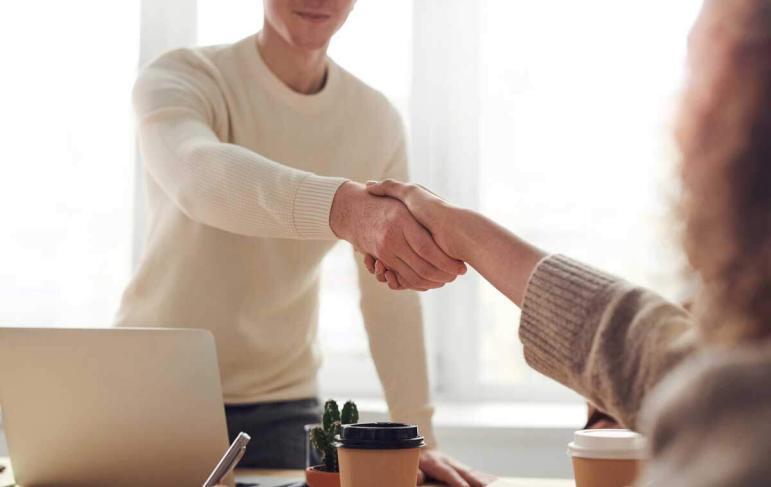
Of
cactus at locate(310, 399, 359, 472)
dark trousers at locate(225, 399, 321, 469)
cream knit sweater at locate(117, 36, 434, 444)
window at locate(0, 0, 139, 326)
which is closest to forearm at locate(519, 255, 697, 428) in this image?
cactus at locate(310, 399, 359, 472)

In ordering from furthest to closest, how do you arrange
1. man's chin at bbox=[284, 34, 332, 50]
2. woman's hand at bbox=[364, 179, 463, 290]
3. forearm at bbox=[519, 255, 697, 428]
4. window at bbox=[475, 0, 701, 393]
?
window at bbox=[475, 0, 701, 393] < man's chin at bbox=[284, 34, 332, 50] < woman's hand at bbox=[364, 179, 463, 290] < forearm at bbox=[519, 255, 697, 428]

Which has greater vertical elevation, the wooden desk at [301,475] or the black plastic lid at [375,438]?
the black plastic lid at [375,438]

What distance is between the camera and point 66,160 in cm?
320

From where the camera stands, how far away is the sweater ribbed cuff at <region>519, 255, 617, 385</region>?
2.98ft

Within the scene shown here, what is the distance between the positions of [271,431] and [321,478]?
0.67m

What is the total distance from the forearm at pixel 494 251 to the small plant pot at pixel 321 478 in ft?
1.12

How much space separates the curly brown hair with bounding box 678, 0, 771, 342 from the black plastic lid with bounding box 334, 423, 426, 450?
1.99ft

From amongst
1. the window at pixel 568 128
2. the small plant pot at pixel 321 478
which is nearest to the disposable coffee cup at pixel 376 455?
the small plant pot at pixel 321 478

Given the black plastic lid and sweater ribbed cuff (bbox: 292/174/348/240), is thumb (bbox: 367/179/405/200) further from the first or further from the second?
the black plastic lid

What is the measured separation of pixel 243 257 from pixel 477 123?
4.34 feet

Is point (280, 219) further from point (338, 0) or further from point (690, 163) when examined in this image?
point (690, 163)

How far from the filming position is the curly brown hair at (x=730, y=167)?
571mm

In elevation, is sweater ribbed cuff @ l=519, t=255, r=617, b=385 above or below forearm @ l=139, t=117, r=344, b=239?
below

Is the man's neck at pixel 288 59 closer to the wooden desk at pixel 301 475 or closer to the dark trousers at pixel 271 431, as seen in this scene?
the dark trousers at pixel 271 431
